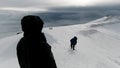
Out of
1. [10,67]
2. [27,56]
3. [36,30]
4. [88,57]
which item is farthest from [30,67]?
[88,57]

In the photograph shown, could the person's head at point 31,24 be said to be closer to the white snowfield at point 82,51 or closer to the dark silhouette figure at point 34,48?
the dark silhouette figure at point 34,48

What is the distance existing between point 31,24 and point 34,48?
1.23 feet

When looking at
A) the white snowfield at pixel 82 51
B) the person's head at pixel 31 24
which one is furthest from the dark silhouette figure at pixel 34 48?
the white snowfield at pixel 82 51

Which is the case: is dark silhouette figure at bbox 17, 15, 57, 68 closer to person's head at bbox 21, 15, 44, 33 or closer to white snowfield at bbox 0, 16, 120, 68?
person's head at bbox 21, 15, 44, 33

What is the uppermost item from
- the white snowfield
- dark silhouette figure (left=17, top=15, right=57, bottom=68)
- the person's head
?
the person's head

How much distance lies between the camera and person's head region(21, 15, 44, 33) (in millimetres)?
4412

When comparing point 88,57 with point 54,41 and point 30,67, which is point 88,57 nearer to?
point 54,41

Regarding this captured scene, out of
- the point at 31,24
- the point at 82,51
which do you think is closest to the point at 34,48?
the point at 31,24

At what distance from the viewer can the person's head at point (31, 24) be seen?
4.41 m

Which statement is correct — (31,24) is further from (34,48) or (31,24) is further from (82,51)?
(82,51)

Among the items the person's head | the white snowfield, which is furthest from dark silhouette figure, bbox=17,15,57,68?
the white snowfield

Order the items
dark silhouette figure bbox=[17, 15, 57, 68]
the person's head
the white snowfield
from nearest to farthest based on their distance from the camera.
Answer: dark silhouette figure bbox=[17, 15, 57, 68] → the person's head → the white snowfield

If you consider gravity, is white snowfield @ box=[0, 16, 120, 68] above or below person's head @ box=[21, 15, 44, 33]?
below

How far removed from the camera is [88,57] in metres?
26.3
